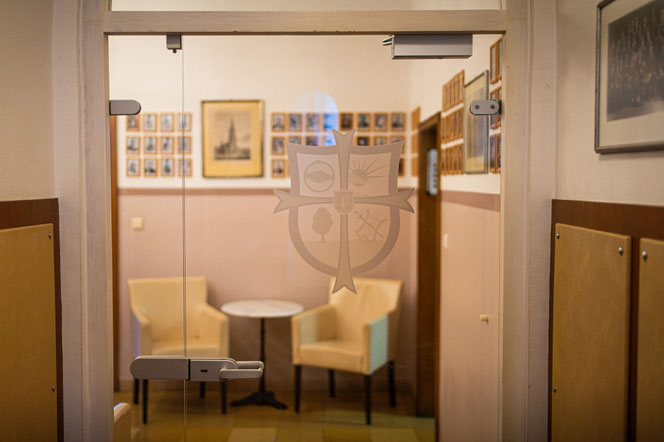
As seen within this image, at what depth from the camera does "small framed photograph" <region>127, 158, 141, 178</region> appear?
2.03 m

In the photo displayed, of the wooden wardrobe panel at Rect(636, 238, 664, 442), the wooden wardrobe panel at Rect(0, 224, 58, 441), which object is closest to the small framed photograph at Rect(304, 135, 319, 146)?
the wooden wardrobe panel at Rect(0, 224, 58, 441)

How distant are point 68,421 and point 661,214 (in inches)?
75.5

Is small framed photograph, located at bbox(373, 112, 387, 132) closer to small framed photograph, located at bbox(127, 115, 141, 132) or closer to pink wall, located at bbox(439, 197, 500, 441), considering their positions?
pink wall, located at bbox(439, 197, 500, 441)

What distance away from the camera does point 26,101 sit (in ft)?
6.01

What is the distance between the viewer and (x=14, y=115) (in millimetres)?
1779

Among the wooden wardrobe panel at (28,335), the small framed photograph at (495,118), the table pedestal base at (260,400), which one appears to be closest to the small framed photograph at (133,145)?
the wooden wardrobe panel at (28,335)

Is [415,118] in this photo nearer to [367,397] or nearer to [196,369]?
[367,397]

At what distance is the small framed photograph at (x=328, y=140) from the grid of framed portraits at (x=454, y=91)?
0.43m

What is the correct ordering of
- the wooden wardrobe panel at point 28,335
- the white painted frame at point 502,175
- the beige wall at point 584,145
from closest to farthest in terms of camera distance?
the beige wall at point 584,145 → the wooden wardrobe panel at point 28,335 → the white painted frame at point 502,175

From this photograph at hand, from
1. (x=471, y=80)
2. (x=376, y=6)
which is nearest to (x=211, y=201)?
(x=376, y=6)

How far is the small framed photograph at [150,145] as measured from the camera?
2.01m

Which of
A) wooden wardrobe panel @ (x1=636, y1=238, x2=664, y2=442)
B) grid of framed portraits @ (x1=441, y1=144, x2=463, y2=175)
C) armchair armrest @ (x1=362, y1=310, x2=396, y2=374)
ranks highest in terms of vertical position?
grid of framed portraits @ (x1=441, y1=144, x2=463, y2=175)

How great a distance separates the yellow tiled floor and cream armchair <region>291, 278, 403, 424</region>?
4cm

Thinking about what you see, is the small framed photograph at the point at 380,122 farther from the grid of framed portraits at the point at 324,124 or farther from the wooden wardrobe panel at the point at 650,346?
the wooden wardrobe panel at the point at 650,346
